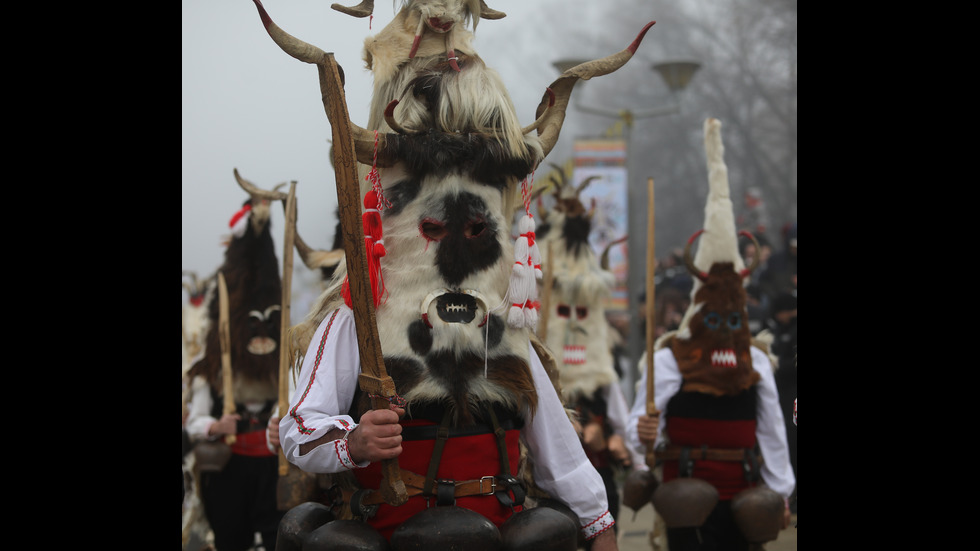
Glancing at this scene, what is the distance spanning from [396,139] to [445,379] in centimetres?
83

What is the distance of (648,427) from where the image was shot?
5.55m

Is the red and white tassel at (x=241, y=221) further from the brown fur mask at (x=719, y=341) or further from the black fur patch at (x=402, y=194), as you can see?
the black fur patch at (x=402, y=194)

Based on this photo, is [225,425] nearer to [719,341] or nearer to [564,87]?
[719,341]

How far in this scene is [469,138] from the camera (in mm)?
3123

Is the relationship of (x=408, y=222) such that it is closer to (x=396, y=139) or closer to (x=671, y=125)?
(x=396, y=139)

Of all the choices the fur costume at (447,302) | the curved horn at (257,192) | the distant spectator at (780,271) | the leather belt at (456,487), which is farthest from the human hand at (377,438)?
the distant spectator at (780,271)

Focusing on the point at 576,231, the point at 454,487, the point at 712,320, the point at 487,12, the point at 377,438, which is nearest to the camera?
the point at 377,438

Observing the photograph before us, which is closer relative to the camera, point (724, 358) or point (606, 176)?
point (724, 358)

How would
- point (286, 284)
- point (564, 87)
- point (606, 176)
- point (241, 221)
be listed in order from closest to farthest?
point (564, 87) → point (286, 284) → point (241, 221) → point (606, 176)

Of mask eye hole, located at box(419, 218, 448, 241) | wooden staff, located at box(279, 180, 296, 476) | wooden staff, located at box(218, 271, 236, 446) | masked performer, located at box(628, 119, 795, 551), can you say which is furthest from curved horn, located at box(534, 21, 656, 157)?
wooden staff, located at box(218, 271, 236, 446)

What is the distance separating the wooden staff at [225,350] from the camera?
5848 mm

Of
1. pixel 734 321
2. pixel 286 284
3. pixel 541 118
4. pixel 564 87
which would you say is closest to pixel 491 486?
pixel 541 118

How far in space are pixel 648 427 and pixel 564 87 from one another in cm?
287

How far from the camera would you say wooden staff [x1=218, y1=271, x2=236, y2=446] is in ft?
19.2
